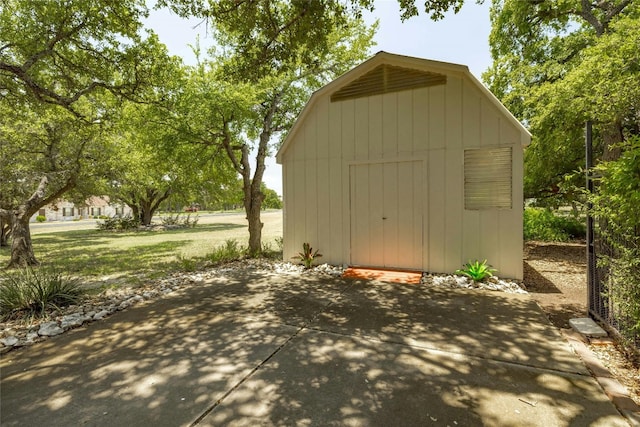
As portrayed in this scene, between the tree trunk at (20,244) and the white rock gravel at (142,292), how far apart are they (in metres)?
5.95

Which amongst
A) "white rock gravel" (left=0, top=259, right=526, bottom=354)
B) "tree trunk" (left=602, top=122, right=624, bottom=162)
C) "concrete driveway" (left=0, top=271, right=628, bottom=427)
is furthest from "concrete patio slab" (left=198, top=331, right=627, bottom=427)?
"tree trunk" (left=602, top=122, right=624, bottom=162)

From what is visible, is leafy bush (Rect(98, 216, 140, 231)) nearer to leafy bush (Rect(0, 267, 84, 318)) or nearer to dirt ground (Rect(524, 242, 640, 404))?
leafy bush (Rect(0, 267, 84, 318))

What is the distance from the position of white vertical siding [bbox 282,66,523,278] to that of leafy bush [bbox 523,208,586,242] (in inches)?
348

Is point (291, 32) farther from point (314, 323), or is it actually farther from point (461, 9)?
point (314, 323)

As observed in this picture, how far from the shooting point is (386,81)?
6.49 meters

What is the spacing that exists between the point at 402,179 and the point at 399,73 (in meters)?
2.35

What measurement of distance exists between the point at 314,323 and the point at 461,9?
6.40 metres

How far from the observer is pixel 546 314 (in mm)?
4281

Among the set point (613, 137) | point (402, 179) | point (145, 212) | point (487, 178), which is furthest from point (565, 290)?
A: point (145, 212)

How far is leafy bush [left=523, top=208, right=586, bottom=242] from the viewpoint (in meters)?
12.2

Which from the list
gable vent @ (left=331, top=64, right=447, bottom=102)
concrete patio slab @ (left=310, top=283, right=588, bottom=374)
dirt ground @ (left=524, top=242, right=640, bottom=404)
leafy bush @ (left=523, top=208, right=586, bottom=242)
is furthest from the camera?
leafy bush @ (left=523, top=208, right=586, bottom=242)

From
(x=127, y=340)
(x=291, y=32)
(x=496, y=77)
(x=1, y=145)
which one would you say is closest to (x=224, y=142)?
(x=291, y=32)

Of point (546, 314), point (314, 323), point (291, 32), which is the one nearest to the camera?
point (314, 323)

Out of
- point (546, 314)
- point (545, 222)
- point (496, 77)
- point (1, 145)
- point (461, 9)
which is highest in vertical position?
point (496, 77)
